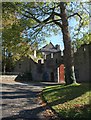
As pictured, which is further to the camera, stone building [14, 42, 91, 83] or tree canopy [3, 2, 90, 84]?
stone building [14, 42, 91, 83]

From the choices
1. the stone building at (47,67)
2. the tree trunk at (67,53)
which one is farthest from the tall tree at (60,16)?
the stone building at (47,67)

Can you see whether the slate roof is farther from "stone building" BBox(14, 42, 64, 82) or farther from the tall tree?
the tall tree

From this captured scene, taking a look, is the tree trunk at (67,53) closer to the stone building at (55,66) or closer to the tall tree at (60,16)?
the tall tree at (60,16)

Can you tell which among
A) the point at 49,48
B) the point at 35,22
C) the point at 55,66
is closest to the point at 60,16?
the point at 35,22

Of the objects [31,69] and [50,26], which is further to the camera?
[31,69]

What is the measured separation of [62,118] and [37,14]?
1648 centimetres

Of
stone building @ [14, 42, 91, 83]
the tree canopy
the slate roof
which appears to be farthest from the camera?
the slate roof

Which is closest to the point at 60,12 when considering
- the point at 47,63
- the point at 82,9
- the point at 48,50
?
the point at 82,9

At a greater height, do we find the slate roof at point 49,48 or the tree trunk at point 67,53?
the slate roof at point 49,48

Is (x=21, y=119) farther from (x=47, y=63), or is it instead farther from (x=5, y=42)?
(x=47, y=63)

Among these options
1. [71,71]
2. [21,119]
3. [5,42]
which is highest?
[5,42]

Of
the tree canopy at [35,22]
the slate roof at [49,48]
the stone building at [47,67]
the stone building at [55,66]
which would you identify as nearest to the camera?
the tree canopy at [35,22]

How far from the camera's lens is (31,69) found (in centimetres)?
5744

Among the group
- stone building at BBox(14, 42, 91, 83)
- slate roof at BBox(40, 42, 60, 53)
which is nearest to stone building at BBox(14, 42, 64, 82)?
stone building at BBox(14, 42, 91, 83)
